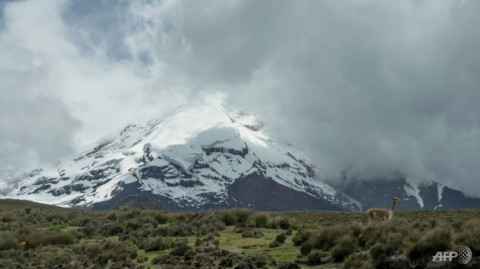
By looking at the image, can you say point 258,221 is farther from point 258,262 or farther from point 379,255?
point 379,255

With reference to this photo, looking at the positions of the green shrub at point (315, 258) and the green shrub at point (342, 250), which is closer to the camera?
the green shrub at point (342, 250)

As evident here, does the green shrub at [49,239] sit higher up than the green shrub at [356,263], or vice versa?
the green shrub at [49,239]

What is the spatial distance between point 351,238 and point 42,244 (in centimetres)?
1529

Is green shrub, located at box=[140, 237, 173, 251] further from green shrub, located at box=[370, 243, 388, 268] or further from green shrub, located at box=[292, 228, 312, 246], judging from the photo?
green shrub, located at box=[370, 243, 388, 268]

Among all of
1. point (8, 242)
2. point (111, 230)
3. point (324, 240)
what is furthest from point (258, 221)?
point (8, 242)

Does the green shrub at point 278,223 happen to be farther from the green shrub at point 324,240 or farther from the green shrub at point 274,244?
the green shrub at point 324,240

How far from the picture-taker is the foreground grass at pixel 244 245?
16234mm

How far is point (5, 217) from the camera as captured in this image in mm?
40500

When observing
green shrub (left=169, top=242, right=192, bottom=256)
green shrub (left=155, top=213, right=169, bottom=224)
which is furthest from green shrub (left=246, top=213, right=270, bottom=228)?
green shrub (left=169, top=242, right=192, bottom=256)

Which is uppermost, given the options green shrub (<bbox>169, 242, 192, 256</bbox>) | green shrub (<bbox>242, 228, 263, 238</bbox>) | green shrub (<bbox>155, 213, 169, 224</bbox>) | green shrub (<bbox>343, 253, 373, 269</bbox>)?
green shrub (<bbox>155, 213, 169, 224</bbox>)

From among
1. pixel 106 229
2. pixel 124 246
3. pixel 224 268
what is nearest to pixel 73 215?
pixel 106 229

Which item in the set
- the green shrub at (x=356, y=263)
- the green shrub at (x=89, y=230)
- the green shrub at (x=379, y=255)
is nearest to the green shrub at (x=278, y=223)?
the green shrub at (x=89, y=230)

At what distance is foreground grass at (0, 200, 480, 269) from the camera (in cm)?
1623

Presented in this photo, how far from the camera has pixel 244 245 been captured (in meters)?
25.3
